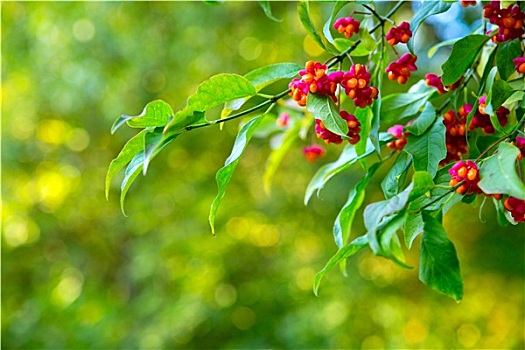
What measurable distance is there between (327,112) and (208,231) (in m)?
2.24

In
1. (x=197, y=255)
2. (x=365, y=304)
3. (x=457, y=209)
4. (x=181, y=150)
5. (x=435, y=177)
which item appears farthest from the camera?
(x=181, y=150)

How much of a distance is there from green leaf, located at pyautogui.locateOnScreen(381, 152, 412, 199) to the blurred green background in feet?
5.12

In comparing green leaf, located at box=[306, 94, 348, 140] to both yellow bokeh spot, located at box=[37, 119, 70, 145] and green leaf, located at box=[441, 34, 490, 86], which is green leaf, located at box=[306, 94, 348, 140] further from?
yellow bokeh spot, located at box=[37, 119, 70, 145]

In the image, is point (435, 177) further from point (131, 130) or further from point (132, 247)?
point (132, 247)

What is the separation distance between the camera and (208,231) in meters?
2.76

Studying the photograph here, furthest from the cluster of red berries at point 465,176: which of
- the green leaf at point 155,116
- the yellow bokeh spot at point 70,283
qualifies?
the yellow bokeh spot at point 70,283

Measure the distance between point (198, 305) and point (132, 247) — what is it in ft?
2.45

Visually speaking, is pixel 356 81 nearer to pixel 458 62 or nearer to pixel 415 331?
pixel 458 62

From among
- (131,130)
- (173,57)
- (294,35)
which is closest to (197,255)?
(131,130)

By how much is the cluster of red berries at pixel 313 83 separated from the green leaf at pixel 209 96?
4cm

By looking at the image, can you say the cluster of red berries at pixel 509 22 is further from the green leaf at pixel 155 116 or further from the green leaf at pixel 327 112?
the green leaf at pixel 155 116

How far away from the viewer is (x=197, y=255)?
108 inches

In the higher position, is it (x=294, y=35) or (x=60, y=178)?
(x=294, y=35)

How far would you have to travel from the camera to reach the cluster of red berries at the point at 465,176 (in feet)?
1.63
